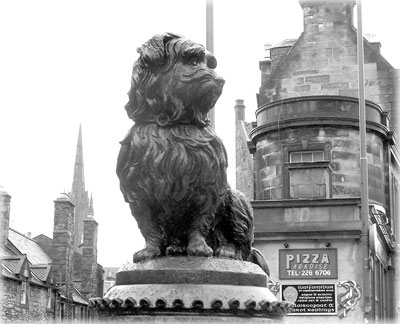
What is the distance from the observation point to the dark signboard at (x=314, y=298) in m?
17.7

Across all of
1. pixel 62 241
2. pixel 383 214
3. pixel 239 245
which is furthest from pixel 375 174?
pixel 62 241

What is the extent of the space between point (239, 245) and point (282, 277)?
13.6 metres

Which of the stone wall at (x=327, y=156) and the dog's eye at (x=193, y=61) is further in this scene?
the stone wall at (x=327, y=156)

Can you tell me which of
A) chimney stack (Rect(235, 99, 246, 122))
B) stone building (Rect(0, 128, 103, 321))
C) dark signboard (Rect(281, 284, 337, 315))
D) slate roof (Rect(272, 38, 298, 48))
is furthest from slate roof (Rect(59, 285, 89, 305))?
dark signboard (Rect(281, 284, 337, 315))

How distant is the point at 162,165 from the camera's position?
4.38 meters

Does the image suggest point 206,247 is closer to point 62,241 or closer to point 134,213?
point 134,213

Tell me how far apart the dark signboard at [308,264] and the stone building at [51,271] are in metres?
8.24

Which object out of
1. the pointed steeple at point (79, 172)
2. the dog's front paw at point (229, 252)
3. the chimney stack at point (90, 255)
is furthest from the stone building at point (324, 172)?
the pointed steeple at point (79, 172)

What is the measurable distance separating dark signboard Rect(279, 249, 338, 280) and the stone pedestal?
13734 millimetres

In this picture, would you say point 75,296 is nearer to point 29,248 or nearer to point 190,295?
point 29,248

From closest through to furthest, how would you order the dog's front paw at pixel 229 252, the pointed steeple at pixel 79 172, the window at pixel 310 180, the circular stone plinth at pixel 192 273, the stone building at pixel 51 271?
the circular stone plinth at pixel 192 273 < the dog's front paw at pixel 229 252 < the window at pixel 310 180 < the stone building at pixel 51 271 < the pointed steeple at pixel 79 172

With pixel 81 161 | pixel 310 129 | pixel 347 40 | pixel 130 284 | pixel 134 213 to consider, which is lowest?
pixel 130 284

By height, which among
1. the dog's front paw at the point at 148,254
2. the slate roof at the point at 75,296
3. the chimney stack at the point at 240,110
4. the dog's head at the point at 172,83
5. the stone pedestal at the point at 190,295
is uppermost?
the chimney stack at the point at 240,110

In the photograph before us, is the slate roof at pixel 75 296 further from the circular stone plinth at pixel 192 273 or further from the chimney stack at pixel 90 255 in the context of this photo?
the circular stone plinth at pixel 192 273
